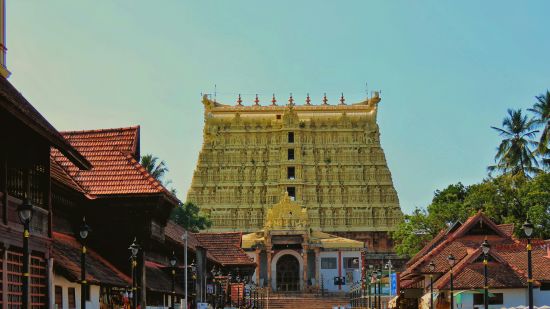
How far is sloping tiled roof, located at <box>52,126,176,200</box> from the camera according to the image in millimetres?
32281

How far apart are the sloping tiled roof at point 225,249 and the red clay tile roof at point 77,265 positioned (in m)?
29.1

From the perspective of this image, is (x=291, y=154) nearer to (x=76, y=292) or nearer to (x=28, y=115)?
(x=76, y=292)

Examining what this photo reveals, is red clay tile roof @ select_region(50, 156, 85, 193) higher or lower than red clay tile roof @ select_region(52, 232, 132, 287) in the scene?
higher

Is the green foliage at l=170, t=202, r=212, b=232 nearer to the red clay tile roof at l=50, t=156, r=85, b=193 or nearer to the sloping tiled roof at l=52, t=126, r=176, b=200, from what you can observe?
the sloping tiled roof at l=52, t=126, r=176, b=200

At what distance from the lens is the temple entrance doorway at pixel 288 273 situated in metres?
100

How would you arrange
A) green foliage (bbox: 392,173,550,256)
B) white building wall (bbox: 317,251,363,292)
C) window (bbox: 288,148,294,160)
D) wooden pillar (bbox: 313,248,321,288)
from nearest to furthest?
green foliage (bbox: 392,173,550,256) → white building wall (bbox: 317,251,363,292) → wooden pillar (bbox: 313,248,321,288) → window (bbox: 288,148,294,160)

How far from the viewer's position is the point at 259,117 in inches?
4520

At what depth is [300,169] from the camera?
366 feet

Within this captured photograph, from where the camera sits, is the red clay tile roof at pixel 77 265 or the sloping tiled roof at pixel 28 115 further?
the red clay tile roof at pixel 77 265

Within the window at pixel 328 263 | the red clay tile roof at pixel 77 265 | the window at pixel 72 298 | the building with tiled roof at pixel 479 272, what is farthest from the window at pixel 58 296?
the window at pixel 328 263

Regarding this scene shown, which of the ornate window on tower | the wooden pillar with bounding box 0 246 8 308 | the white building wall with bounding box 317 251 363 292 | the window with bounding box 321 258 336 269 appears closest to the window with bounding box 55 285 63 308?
the wooden pillar with bounding box 0 246 8 308

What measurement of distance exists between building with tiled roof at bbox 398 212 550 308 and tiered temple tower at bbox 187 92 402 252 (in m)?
49.8

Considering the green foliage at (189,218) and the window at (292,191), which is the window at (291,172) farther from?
the green foliage at (189,218)

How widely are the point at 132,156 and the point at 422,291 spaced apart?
26899 mm
